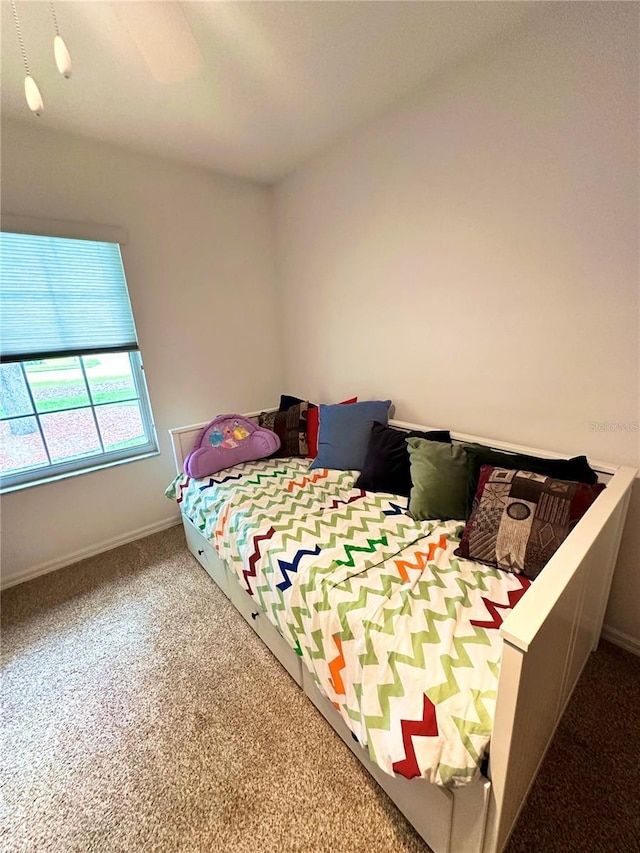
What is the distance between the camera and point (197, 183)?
7.65 ft

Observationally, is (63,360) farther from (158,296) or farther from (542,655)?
(542,655)

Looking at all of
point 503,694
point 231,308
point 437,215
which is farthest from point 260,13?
point 503,694

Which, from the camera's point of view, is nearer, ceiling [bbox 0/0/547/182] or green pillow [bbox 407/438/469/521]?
ceiling [bbox 0/0/547/182]

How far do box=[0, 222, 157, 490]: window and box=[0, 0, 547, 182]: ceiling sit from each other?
2.12ft

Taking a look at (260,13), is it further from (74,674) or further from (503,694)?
(74,674)

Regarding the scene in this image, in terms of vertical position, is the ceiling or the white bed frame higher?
the ceiling

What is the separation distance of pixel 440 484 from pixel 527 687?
0.85 metres

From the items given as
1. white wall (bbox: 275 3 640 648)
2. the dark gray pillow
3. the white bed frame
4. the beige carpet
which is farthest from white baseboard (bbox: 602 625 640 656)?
the dark gray pillow

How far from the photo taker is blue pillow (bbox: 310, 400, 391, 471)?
2.03 metres

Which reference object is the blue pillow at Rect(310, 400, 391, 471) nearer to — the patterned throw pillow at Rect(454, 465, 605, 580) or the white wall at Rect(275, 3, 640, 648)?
the white wall at Rect(275, 3, 640, 648)

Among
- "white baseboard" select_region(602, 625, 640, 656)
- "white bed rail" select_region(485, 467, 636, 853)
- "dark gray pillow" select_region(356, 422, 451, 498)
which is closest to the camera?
"white bed rail" select_region(485, 467, 636, 853)

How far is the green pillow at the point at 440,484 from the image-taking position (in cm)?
Answer: 151

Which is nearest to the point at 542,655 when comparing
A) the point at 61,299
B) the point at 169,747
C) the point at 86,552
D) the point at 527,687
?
the point at 527,687

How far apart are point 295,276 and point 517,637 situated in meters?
2.55
